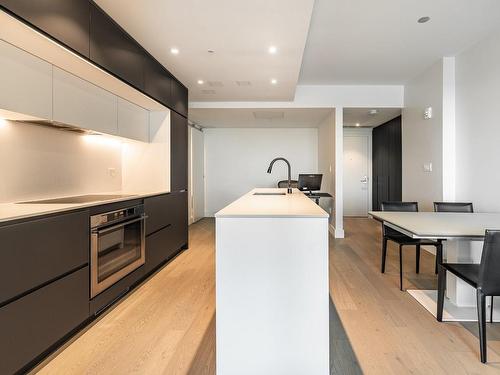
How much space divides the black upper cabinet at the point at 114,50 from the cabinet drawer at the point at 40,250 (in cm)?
128

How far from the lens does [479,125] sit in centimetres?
324

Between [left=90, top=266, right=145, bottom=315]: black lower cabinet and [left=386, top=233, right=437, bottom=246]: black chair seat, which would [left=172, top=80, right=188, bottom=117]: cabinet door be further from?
[left=386, top=233, right=437, bottom=246]: black chair seat

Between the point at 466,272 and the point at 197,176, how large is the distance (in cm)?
573

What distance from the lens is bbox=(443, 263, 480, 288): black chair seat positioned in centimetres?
180

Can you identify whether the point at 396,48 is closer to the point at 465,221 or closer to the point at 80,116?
the point at 465,221

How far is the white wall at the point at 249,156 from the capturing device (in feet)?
24.4

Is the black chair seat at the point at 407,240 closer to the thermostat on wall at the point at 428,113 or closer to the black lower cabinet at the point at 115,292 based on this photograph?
the thermostat on wall at the point at 428,113

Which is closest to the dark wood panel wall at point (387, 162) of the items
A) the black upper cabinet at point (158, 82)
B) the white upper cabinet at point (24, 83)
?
the black upper cabinet at point (158, 82)

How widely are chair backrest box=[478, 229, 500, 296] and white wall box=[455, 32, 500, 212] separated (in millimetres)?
1740

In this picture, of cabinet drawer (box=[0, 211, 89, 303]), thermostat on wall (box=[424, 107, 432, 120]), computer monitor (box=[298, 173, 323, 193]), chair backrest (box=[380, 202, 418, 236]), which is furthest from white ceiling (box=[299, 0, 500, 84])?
cabinet drawer (box=[0, 211, 89, 303])

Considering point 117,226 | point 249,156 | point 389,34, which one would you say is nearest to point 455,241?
point 389,34

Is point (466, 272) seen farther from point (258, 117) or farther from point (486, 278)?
point (258, 117)

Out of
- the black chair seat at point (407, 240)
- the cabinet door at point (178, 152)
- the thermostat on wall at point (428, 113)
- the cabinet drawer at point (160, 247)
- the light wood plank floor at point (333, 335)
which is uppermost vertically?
the thermostat on wall at point (428, 113)

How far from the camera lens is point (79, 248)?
198cm
